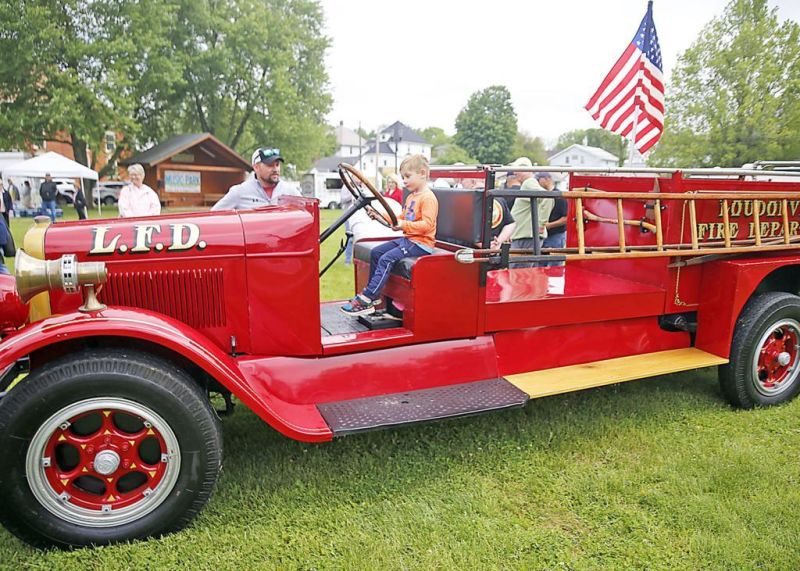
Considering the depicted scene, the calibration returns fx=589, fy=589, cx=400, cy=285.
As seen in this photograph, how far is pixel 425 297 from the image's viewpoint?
3234 millimetres

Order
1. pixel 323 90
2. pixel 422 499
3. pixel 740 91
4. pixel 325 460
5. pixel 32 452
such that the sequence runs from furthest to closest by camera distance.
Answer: pixel 323 90, pixel 740 91, pixel 325 460, pixel 422 499, pixel 32 452

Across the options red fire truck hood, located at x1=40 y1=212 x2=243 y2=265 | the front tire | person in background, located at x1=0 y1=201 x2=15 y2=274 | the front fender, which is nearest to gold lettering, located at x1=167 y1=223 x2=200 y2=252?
red fire truck hood, located at x1=40 y1=212 x2=243 y2=265

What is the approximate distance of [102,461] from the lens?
7.95 ft

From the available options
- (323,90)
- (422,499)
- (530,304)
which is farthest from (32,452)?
(323,90)

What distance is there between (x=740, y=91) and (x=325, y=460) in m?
24.3

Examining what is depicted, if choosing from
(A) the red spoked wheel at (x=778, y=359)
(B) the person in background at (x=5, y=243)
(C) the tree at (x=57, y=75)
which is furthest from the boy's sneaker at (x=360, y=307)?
(C) the tree at (x=57, y=75)

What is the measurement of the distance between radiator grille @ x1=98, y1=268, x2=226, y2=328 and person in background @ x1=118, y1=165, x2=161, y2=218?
14.8 ft

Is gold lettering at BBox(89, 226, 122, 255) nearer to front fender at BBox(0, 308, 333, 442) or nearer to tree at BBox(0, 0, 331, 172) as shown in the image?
front fender at BBox(0, 308, 333, 442)

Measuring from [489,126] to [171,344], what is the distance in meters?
74.0

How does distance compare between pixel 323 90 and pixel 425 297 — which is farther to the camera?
pixel 323 90

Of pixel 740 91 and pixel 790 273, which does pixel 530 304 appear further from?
pixel 740 91

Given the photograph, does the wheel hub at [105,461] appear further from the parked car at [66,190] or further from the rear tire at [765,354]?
the parked car at [66,190]

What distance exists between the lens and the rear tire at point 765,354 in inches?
151

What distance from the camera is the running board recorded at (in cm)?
278
